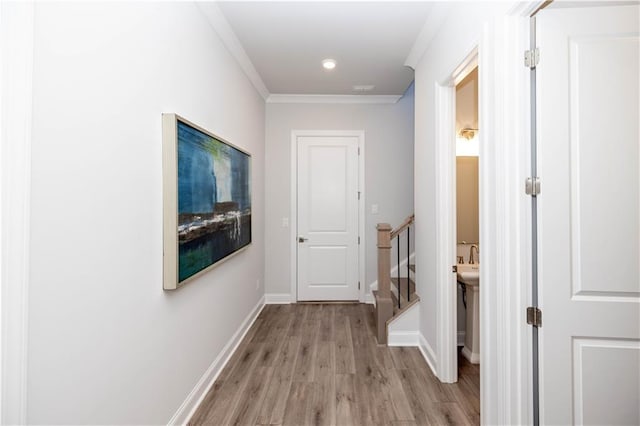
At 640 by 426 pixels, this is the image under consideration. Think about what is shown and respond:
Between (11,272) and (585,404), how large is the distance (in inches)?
82.3

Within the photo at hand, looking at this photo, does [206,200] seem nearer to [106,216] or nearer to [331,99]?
[106,216]

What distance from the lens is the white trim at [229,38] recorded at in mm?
2176

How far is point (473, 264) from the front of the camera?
9.75 ft

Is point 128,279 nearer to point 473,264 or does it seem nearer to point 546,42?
point 546,42

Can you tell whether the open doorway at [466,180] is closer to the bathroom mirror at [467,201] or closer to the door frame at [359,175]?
the bathroom mirror at [467,201]

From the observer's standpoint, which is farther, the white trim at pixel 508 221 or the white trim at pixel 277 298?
the white trim at pixel 277 298

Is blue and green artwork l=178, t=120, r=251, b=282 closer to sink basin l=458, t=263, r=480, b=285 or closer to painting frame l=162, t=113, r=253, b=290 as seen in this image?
painting frame l=162, t=113, r=253, b=290

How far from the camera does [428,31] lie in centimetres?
248

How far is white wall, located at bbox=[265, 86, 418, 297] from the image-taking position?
4.27 m

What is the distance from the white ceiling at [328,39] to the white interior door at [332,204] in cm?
81

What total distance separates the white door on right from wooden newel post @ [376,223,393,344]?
1.69 meters

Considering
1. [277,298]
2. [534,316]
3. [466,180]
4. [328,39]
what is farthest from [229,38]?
[277,298]

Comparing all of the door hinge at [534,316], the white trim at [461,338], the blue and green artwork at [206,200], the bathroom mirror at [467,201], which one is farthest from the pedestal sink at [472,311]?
the blue and green artwork at [206,200]

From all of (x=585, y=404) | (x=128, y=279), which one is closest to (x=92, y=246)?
(x=128, y=279)
